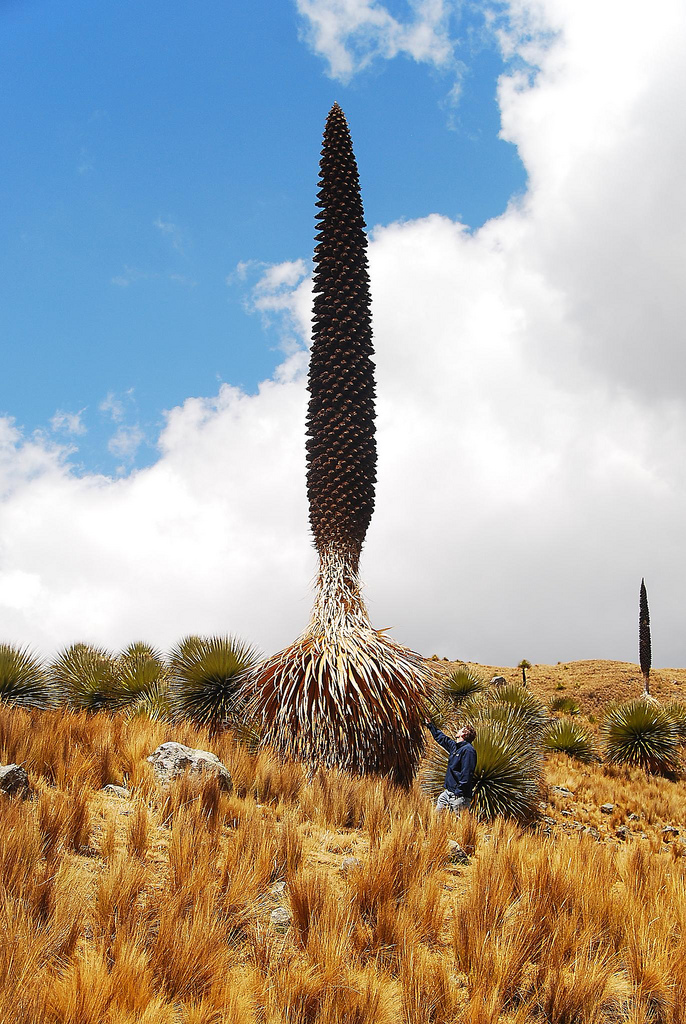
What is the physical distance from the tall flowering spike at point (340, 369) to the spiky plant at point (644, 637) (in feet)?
110

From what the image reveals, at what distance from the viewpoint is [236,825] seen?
6.55 metres

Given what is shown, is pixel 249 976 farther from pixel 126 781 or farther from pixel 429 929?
pixel 126 781

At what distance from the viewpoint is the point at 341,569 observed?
10422 millimetres

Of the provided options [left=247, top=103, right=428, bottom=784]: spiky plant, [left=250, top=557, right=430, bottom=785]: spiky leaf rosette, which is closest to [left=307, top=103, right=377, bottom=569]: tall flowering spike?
[left=247, top=103, right=428, bottom=784]: spiky plant

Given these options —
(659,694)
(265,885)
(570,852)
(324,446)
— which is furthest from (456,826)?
(659,694)

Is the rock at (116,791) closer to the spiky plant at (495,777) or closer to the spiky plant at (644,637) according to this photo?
the spiky plant at (495,777)

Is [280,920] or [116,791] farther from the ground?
[116,791]

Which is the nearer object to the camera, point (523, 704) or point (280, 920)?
point (280, 920)

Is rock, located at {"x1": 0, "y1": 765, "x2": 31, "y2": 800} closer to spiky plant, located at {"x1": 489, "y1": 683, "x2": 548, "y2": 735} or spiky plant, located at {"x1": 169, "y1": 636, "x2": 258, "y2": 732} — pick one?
spiky plant, located at {"x1": 169, "y1": 636, "x2": 258, "y2": 732}

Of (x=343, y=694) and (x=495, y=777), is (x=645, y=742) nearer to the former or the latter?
(x=495, y=777)

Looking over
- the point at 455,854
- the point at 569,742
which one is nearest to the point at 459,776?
the point at 455,854

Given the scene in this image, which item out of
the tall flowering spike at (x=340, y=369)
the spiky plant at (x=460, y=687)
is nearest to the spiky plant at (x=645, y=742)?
the spiky plant at (x=460, y=687)

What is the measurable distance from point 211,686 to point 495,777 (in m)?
4.99

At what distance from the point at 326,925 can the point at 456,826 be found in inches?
147
